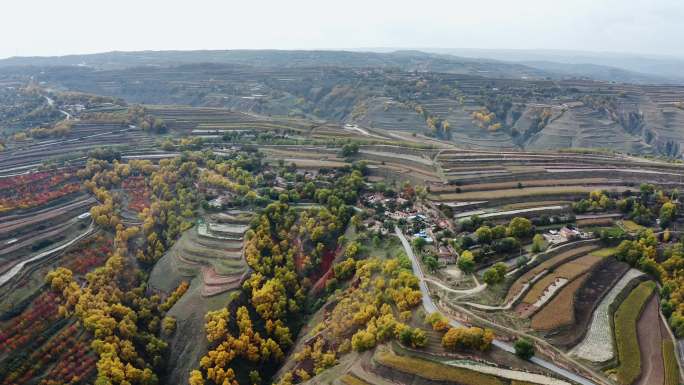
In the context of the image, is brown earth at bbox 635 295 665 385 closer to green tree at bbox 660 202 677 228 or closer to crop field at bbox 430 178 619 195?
green tree at bbox 660 202 677 228

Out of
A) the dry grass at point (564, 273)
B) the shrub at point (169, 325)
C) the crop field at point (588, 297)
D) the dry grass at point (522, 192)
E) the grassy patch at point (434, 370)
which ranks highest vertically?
the dry grass at point (522, 192)

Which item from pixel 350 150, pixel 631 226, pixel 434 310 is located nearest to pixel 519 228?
pixel 631 226

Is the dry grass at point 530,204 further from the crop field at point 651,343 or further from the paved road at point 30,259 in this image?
the paved road at point 30,259

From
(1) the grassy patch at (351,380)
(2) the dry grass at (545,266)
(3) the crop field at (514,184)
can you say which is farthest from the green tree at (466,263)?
(3) the crop field at (514,184)

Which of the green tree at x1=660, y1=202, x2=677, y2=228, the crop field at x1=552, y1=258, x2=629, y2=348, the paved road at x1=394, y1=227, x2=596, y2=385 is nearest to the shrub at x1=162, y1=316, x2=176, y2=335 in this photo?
the paved road at x1=394, y1=227, x2=596, y2=385

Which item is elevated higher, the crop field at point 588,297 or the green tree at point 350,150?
the green tree at point 350,150

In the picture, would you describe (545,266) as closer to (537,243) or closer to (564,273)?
(564,273)

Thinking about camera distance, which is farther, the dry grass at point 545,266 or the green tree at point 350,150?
the green tree at point 350,150
